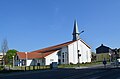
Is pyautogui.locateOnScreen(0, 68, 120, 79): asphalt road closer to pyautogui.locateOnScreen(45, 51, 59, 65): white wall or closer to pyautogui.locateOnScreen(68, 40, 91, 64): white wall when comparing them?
pyautogui.locateOnScreen(45, 51, 59, 65): white wall

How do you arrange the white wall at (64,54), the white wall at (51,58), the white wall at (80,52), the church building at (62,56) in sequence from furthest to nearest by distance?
the white wall at (80,52), the white wall at (64,54), the church building at (62,56), the white wall at (51,58)

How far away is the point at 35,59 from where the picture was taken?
84000 mm

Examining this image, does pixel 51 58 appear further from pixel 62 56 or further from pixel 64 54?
pixel 64 54

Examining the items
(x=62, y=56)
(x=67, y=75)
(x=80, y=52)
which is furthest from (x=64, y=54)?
(x=67, y=75)

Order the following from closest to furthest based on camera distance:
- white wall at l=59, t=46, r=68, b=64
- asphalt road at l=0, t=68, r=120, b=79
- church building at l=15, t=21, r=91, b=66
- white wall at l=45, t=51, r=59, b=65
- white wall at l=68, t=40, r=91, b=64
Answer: asphalt road at l=0, t=68, r=120, b=79 < white wall at l=45, t=51, r=59, b=65 < church building at l=15, t=21, r=91, b=66 < white wall at l=59, t=46, r=68, b=64 < white wall at l=68, t=40, r=91, b=64

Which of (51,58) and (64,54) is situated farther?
(64,54)

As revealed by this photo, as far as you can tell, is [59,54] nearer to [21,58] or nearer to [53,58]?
[53,58]

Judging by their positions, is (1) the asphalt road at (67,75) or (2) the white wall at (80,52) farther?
(2) the white wall at (80,52)

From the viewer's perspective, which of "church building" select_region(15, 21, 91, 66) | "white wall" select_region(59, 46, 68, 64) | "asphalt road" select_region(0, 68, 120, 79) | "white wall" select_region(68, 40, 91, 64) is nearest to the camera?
"asphalt road" select_region(0, 68, 120, 79)

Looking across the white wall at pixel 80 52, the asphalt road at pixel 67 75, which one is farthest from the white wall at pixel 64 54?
the asphalt road at pixel 67 75

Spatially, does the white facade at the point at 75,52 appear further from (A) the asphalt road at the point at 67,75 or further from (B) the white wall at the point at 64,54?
(A) the asphalt road at the point at 67,75

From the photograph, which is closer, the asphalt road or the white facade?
the asphalt road

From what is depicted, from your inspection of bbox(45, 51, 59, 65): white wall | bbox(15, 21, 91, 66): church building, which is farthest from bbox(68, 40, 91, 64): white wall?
bbox(45, 51, 59, 65): white wall

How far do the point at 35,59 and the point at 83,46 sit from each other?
1640cm
